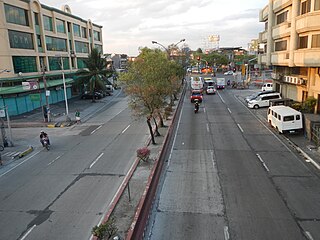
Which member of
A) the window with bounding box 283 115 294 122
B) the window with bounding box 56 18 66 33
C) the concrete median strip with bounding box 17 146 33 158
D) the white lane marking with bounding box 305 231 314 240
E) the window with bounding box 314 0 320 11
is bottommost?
the concrete median strip with bounding box 17 146 33 158

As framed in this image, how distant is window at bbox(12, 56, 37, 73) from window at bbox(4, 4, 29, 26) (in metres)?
4.86

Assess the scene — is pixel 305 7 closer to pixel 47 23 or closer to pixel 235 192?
pixel 235 192

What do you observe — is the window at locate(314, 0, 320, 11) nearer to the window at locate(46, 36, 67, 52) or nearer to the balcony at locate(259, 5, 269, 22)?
the balcony at locate(259, 5, 269, 22)

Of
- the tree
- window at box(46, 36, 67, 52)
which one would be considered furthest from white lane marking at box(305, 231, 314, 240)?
window at box(46, 36, 67, 52)

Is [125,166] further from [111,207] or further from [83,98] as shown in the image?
[83,98]

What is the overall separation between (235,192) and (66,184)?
358 inches

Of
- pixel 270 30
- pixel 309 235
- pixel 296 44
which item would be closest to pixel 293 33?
pixel 296 44

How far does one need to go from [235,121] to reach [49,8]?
36378 millimetres

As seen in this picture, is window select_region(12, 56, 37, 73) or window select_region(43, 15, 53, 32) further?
window select_region(43, 15, 53, 32)

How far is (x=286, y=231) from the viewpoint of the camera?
33.8 feet

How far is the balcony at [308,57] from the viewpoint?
2502 centimetres

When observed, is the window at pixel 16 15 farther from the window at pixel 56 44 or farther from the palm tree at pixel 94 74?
the palm tree at pixel 94 74

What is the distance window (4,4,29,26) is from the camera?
35619 mm

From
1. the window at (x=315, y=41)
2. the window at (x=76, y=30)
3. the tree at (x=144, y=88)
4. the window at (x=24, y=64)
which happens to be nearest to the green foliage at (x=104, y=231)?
the tree at (x=144, y=88)
